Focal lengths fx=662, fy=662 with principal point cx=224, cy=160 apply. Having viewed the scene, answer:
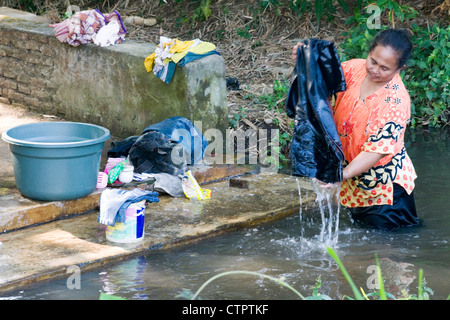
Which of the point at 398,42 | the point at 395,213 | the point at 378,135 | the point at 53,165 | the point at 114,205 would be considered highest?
the point at 398,42

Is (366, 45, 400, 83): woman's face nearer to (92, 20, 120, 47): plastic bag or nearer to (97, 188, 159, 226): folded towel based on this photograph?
(97, 188, 159, 226): folded towel

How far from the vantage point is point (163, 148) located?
221 inches

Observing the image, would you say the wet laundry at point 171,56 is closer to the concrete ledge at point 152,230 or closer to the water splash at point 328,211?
the concrete ledge at point 152,230

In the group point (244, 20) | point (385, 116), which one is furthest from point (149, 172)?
point (244, 20)

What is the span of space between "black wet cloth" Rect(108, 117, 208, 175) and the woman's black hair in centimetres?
197

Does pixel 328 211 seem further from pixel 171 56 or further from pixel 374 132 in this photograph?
pixel 171 56

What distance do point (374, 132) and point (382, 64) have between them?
481mm

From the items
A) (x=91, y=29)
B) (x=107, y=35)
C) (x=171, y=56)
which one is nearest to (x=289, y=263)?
(x=171, y=56)

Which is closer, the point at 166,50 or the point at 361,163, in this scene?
the point at 361,163

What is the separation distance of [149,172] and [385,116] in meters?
2.12

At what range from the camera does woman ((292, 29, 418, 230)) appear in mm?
4559

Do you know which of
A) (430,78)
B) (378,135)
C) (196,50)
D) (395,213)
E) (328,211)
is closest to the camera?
(378,135)
